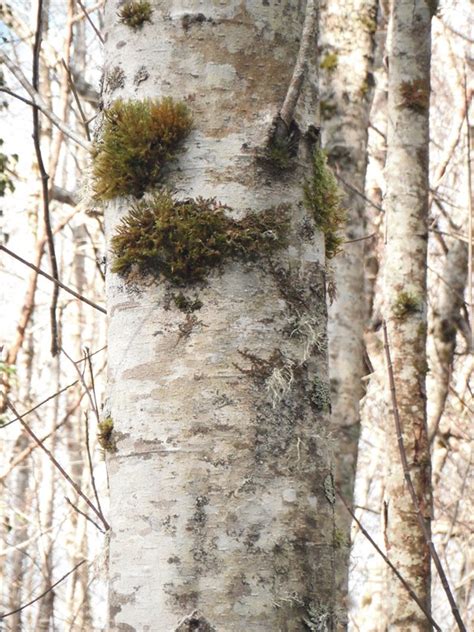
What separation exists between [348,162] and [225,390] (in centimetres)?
403

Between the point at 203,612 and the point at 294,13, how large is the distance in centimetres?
119

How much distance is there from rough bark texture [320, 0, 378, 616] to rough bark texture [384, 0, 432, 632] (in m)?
0.31

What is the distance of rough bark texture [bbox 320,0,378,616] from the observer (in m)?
4.92

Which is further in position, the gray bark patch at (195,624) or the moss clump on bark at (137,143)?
the moss clump on bark at (137,143)

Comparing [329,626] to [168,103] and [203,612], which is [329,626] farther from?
[168,103]

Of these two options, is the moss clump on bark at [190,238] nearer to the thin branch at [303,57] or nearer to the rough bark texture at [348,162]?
the thin branch at [303,57]

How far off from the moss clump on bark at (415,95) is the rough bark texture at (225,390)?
3.01 meters

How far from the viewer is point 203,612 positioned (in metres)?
1.52

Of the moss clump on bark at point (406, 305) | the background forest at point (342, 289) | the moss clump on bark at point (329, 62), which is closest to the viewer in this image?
the background forest at point (342, 289)

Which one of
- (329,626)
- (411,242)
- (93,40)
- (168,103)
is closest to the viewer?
(329,626)

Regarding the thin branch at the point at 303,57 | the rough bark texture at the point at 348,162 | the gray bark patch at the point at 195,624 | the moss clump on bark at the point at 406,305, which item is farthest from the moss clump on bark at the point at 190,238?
the rough bark texture at the point at 348,162

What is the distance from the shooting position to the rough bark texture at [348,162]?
4918mm

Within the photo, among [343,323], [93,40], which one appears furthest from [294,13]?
[93,40]

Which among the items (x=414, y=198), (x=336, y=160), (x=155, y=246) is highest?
(x=336, y=160)
